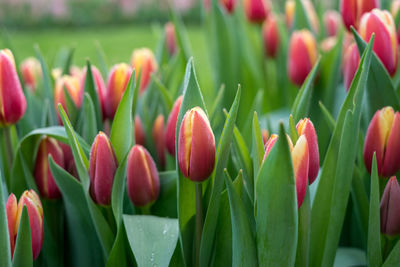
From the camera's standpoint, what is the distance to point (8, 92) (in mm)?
901

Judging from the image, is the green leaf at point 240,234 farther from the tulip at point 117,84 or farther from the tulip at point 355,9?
the tulip at point 355,9

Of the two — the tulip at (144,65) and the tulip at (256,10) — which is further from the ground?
the tulip at (256,10)

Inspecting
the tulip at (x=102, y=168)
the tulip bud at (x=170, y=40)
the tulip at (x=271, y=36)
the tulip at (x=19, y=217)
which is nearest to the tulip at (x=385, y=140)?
the tulip at (x=102, y=168)

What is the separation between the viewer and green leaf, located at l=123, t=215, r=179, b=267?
757 millimetres

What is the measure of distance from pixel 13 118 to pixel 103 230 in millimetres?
243

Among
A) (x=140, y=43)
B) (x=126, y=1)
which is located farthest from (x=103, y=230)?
(x=126, y=1)

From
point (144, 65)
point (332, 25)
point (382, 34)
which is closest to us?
point (382, 34)

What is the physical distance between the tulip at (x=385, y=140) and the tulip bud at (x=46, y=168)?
483 mm

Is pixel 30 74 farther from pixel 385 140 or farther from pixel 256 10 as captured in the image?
pixel 385 140

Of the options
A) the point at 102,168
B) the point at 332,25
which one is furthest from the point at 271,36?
the point at 102,168

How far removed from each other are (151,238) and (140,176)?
104 millimetres

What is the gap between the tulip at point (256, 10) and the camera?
1.70 m

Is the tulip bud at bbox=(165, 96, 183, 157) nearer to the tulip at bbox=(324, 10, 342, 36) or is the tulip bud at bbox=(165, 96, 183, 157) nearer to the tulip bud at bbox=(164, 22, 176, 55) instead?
the tulip bud at bbox=(164, 22, 176, 55)

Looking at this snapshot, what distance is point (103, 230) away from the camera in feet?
2.72
